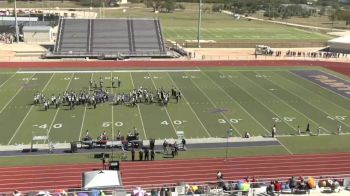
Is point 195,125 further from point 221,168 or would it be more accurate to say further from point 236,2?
point 236,2

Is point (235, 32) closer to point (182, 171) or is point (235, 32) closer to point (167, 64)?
point (167, 64)

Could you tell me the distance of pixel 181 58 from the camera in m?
60.1

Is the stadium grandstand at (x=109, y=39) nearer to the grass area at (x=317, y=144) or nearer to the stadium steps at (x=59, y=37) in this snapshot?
the stadium steps at (x=59, y=37)

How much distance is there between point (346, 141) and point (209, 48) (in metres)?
43.6

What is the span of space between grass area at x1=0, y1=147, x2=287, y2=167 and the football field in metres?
2.57

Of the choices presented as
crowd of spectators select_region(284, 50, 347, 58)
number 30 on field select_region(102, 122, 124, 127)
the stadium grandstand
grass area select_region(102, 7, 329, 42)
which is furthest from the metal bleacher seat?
number 30 on field select_region(102, 122, 124, 127)

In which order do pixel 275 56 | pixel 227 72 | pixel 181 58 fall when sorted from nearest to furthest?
pixel 227 72
pixel 181 58
pixel 275 56

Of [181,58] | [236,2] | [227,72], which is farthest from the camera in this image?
[236,2]

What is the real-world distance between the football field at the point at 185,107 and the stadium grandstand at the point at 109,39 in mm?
10771

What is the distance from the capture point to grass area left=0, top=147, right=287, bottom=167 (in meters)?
24.9

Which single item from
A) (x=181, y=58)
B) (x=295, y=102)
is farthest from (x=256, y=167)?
(x=181, y=58)

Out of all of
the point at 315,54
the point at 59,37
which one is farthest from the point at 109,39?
the point at 315,54

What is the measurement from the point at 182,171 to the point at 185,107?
39.7ft

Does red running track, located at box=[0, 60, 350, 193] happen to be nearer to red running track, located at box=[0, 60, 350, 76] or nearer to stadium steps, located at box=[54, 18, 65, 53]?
red running track, located at box=[0, 60, 350, 76]
